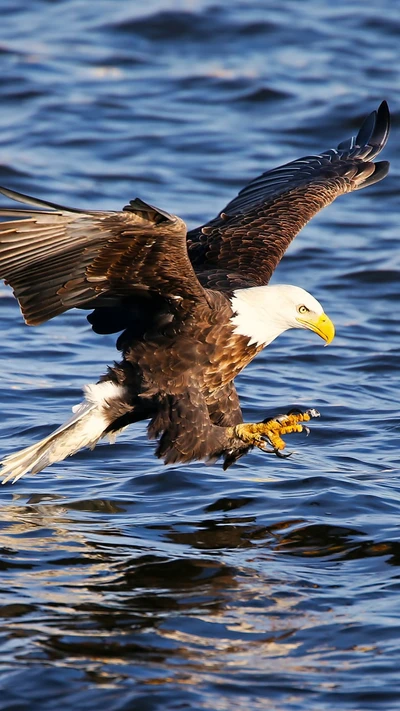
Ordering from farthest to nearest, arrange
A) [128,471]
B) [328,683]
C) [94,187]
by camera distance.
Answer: [94,187], [128,471], [328,683]

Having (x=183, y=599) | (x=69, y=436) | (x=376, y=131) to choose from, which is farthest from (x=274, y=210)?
(x=183, y=599)

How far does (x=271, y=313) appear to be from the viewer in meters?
5.90

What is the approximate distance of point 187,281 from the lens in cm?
544

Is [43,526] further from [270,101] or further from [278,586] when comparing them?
[270,101]

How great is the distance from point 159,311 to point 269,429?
2.68 feet

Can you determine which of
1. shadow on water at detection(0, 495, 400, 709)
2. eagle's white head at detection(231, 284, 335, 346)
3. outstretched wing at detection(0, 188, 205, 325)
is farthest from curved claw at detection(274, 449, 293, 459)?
outstretched wing at detection(0, 188, 205, 325)

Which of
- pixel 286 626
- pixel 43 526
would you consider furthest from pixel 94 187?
pixel 286 626

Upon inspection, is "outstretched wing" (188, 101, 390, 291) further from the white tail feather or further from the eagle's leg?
the white tail feather

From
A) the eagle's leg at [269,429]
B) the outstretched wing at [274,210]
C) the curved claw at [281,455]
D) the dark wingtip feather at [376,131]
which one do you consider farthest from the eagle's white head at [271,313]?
the dark wingtip feather at [376,131]

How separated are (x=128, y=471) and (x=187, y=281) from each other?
4.44 ft

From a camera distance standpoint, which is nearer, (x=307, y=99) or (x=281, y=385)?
(x=281, y=385)

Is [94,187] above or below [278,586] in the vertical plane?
above

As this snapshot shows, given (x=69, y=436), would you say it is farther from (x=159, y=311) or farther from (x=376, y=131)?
(x=376, y=131)

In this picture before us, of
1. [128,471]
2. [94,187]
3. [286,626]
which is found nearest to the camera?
[286,626]
